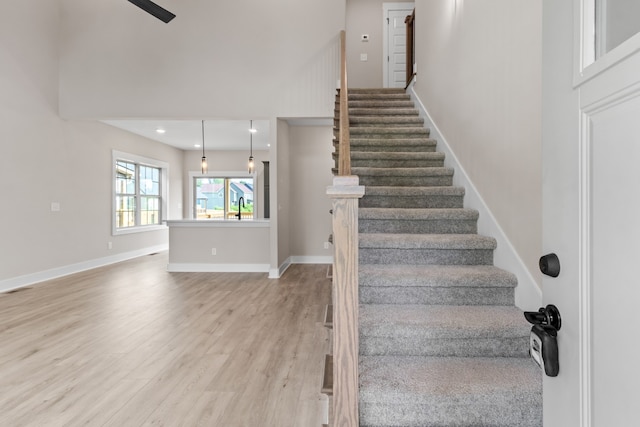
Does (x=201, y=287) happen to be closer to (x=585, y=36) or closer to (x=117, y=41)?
(x=117, y=41)

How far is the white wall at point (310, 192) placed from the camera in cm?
625

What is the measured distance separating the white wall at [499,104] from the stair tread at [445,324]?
0.34 meters

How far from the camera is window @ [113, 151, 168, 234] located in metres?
6.84

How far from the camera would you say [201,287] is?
15.0 feet

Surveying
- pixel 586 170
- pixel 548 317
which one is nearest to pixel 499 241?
pixel 548 317

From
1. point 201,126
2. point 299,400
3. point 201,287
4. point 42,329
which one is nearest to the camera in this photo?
point 299,400

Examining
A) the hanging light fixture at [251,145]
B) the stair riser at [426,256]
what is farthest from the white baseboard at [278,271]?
the stair riser at [426,256]

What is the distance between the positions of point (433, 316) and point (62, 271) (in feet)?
19.0

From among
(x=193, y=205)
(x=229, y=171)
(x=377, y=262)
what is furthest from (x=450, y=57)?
(x=193, y=205)

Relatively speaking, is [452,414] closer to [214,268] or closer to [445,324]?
[445,324]

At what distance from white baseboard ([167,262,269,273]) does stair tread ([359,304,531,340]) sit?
3.88 m

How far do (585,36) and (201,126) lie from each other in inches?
263

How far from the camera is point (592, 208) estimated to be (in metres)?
0.65

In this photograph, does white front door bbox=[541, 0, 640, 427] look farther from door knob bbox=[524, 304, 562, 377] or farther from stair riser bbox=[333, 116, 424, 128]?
stair riser bbox=[333, 116, 424, 128]
